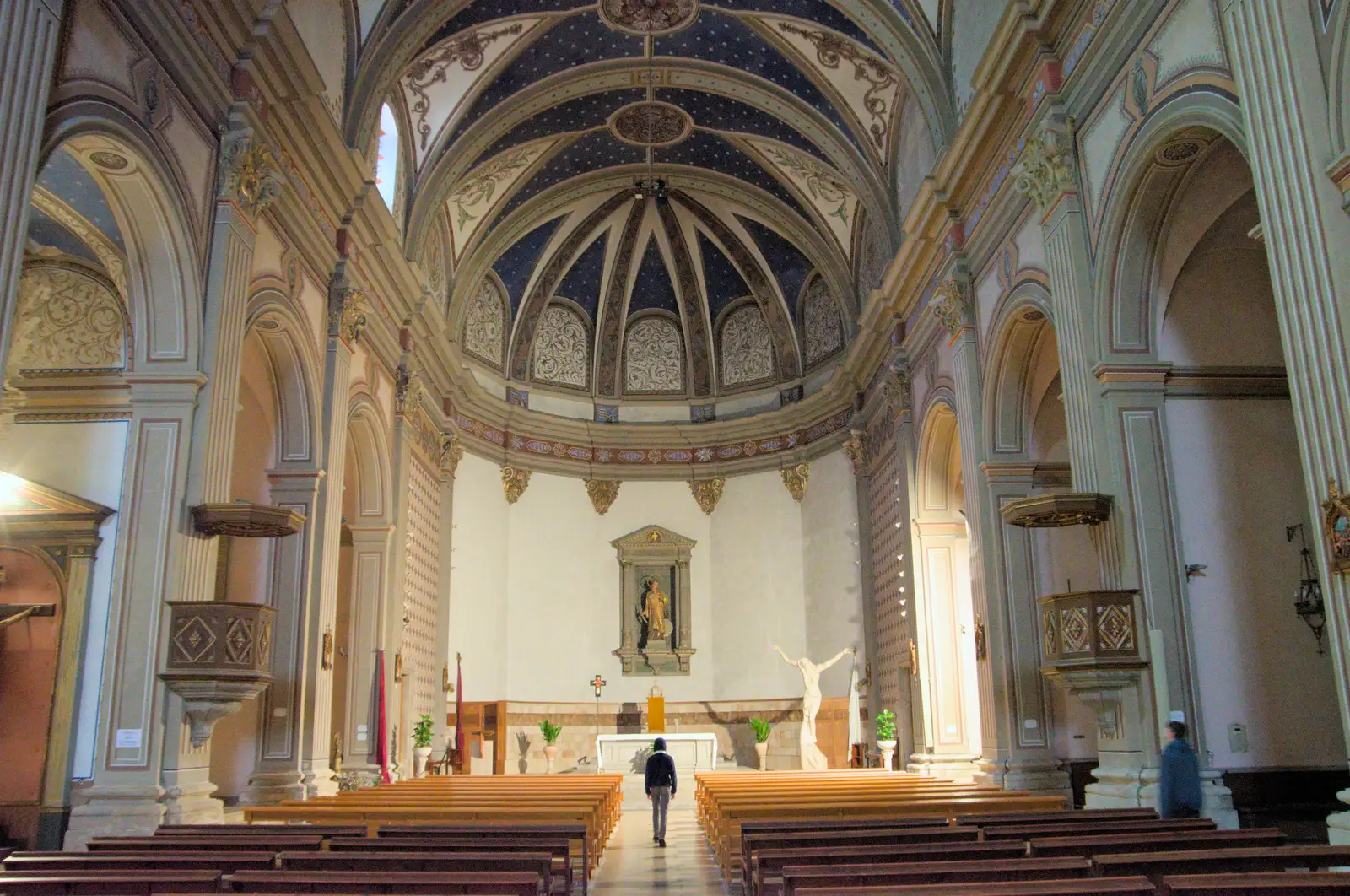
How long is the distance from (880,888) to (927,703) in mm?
13907

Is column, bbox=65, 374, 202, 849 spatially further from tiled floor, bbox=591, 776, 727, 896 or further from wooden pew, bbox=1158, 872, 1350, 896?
wooden pew, bbox=1158, 872, 1350, 896

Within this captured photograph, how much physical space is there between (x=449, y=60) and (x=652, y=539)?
11.6 metres

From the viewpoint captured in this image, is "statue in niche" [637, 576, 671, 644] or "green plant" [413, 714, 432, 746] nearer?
"green plant" [413, 714, 432, 746]

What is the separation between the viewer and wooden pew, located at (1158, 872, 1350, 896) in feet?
14.3

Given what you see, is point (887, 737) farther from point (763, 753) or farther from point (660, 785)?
point (660, 785)

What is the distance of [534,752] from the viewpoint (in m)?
23.3

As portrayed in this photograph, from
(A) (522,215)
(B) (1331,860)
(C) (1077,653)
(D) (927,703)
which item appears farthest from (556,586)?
(B) (1331,860)

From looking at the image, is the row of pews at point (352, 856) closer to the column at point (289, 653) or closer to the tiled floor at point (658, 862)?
the tiled floor at point (658, 862)

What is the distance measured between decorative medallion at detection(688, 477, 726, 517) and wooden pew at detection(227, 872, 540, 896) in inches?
815

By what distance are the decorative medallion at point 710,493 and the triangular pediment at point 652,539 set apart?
852mm

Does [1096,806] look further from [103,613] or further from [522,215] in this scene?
[522,215]

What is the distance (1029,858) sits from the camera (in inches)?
215

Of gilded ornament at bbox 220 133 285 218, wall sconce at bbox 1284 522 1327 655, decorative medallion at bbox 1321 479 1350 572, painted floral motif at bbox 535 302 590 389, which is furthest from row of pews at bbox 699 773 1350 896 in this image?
painted floral motif at bbox 535 302 590 389

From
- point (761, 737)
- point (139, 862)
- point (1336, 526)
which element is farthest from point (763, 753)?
point (139, 862)
